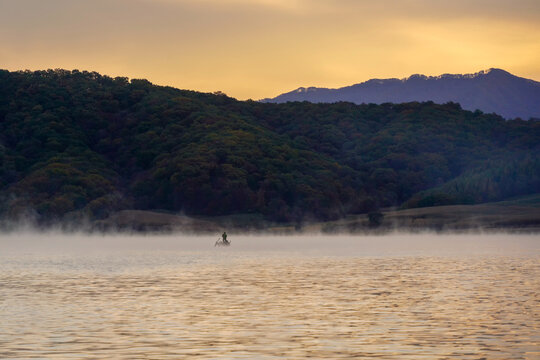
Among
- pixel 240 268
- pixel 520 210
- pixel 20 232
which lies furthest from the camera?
pixel 20 232

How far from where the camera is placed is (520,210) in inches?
6836

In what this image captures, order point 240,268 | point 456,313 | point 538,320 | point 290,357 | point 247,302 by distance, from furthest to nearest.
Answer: point 240,268 → point 247,302 → point 456,313 → point 538,320 → point 290,357

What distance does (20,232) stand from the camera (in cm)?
19012

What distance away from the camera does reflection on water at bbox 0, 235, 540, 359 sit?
25969 millimetres

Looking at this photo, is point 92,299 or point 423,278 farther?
point 423,278

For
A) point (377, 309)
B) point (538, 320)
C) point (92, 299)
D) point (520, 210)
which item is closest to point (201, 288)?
point (92, 299)

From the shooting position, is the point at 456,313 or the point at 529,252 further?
the point at 529,252

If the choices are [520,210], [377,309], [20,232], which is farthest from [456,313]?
[20,232]

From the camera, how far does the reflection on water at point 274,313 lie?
25969 mm

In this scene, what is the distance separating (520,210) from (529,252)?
96952 mm

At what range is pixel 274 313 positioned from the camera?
113ft

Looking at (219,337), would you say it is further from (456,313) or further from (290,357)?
(456,313)

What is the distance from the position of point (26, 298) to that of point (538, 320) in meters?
22.5

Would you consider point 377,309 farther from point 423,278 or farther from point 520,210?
point 520,210
